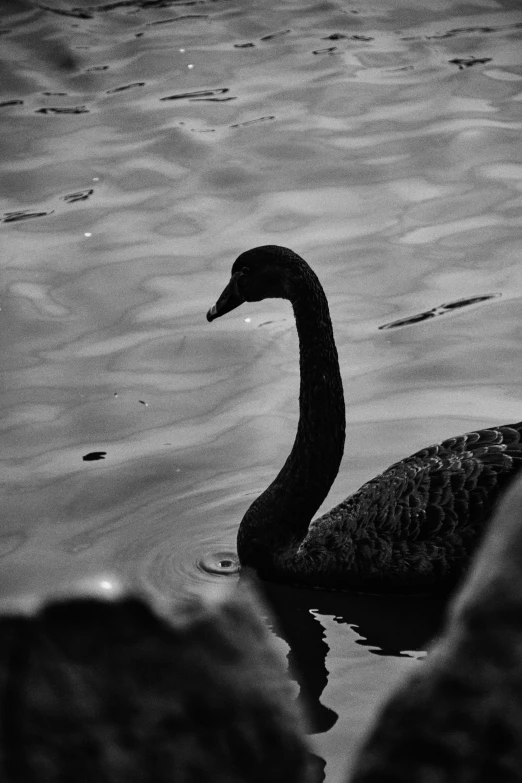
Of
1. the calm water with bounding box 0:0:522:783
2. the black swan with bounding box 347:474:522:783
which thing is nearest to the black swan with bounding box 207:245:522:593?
the calm water with bounding box 0:0:522:783

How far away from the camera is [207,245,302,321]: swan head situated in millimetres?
5238

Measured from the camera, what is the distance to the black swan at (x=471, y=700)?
4.05ft

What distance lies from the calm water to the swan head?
0.90m

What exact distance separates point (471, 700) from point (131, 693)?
0.33 meters

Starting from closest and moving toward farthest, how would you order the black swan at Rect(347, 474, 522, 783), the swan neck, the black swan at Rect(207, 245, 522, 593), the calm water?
the black swan at Rect(347, 474, 522, 783) → the black swan at Rect(207, 245, 522, 593) → the swan neck → the calm water

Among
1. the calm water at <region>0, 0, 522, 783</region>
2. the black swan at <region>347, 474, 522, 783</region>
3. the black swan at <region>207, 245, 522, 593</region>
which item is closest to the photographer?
the black swan at <region>347, 474, 522, 783</region>

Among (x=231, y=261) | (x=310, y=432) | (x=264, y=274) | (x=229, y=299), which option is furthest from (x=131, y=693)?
(x=231, y=261)

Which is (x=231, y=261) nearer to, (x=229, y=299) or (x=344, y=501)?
(x=229, y=299)

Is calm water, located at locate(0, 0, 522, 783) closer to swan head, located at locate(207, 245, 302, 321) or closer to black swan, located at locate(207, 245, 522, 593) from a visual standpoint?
black swan, located at locate(207, 245, 522, 593)

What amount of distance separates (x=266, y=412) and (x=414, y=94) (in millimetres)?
5125

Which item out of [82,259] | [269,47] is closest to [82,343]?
[82,259]

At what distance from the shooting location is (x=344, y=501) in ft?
17.3

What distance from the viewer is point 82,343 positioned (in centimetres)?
720

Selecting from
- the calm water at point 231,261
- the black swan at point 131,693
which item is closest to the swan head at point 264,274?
the calm water at point 231,261
